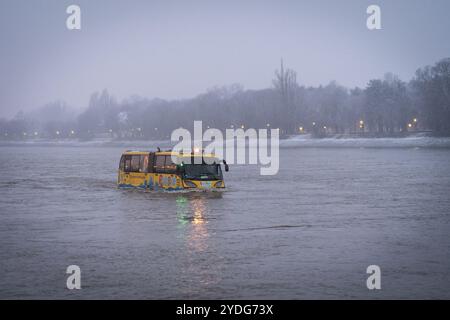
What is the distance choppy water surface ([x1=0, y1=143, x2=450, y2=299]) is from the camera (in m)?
12.1

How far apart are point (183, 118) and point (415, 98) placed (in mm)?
68571

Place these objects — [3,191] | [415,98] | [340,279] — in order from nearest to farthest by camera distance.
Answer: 1. [340,279]
2. [3,191]
3. [415,98]

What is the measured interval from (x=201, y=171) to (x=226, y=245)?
15632 mm

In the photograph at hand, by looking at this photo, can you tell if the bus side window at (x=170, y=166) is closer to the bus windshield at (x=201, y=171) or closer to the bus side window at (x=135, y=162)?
the bus windshield at (x=201, y=171)

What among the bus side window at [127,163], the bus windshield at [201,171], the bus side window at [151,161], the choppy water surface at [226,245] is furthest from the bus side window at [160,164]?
the bus side window at [127,163]

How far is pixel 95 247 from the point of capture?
54.0 feet

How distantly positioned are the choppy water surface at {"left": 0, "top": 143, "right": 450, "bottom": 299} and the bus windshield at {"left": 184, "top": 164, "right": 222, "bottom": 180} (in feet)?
2.80

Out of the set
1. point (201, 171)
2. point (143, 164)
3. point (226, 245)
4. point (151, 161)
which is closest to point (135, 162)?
point (143, 164)

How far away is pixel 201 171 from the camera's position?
105 ft

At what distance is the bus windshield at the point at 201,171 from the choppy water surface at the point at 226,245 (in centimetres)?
85

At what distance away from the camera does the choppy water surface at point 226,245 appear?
39.6 feet
